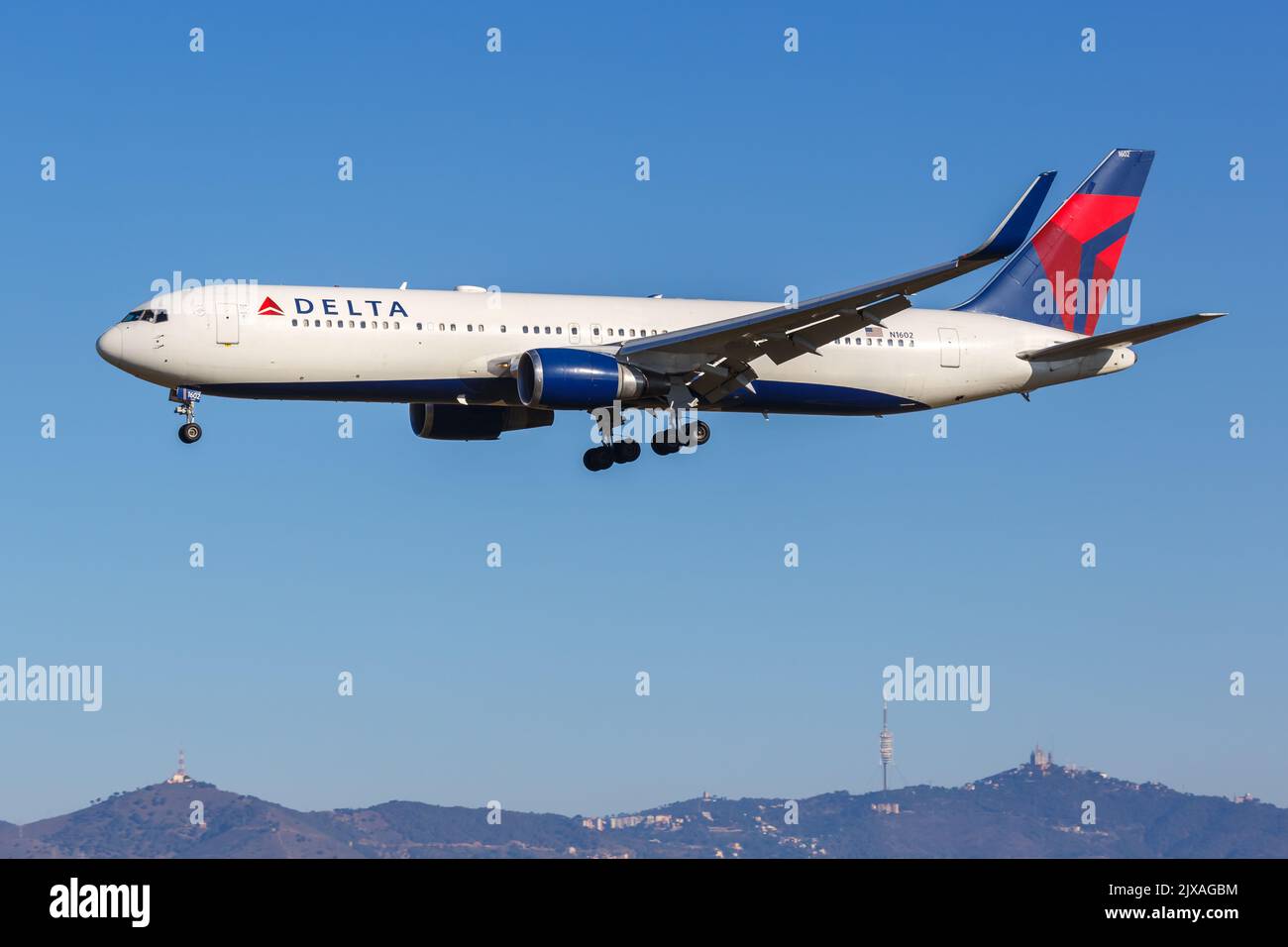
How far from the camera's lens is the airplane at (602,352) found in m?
48.9

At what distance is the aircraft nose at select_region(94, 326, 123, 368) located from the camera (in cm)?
4919

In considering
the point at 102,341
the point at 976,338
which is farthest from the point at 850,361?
the point at 102,341

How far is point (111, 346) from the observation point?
1938 inches

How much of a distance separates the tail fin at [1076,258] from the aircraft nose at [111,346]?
2779cm

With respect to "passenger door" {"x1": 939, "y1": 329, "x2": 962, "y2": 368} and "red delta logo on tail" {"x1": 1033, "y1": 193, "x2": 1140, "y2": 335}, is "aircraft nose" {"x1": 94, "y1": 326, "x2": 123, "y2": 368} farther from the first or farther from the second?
"red delta logo on tail" {"x1": 1033, "y1": 193, "x2": 1140, "y2": 335}

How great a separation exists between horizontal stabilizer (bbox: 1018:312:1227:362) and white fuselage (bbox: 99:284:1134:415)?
2.72 meters

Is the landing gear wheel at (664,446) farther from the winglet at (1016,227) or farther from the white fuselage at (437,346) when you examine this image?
the winglet at (1016,227)

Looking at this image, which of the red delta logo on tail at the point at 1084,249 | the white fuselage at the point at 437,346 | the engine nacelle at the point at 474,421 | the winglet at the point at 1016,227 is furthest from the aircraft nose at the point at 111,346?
the red delta logo on tail at the point at 1084,249

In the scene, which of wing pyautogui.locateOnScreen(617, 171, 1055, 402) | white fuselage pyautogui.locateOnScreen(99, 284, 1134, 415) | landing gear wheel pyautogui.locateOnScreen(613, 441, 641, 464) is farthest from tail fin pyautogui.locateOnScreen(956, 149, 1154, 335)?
landing gear wheel pyautogui.locateOnScreen(613, 441, 641, 464)

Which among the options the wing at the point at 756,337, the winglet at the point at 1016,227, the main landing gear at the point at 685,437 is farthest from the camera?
the main landing gear at the point at 685,437
